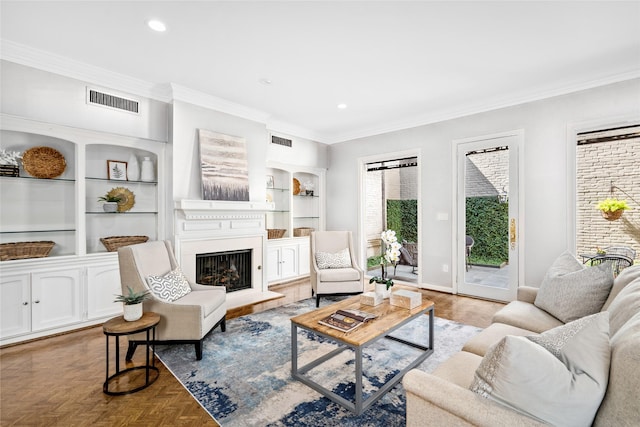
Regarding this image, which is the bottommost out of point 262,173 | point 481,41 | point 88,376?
point 88,376

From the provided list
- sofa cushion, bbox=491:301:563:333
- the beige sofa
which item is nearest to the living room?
sofa cushion, bbox=491:301:563:333

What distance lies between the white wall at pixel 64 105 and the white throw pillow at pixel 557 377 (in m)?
4.18

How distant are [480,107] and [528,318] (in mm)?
3147

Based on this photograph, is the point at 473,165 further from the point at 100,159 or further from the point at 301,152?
the point at 100,159

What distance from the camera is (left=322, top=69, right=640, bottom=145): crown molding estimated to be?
11.3 feet

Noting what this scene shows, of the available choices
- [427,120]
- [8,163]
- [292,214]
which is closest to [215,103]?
[8,163]

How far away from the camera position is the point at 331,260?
4258 millimetres

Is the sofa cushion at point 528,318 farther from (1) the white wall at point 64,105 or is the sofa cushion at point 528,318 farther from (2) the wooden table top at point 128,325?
(1) the white wall at point 64,105

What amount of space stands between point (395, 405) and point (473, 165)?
11.9ft

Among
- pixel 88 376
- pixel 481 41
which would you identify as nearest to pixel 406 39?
pixel 481 41

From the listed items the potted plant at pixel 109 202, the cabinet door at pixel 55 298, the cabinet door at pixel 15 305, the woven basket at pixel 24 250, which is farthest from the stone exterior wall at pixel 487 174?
the cabinet door at pixel 15 305

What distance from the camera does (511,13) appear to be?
2.42 metres

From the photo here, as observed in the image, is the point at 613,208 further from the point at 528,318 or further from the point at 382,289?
the point at 382,289

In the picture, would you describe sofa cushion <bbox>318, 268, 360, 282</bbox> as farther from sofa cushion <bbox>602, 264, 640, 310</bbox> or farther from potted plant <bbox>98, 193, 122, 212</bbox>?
potted plant <bbox>98, 193, 122, 212</bbox>
